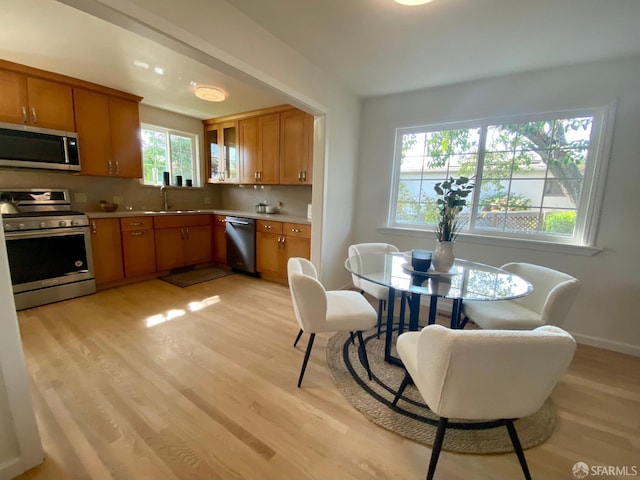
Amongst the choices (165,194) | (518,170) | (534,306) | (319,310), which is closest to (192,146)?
(165,194)

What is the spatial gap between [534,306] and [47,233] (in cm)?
452

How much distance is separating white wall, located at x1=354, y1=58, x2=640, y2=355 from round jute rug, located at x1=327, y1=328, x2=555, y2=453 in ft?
4.30

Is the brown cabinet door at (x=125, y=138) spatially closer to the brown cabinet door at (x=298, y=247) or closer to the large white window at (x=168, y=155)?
the large white window at (x=168, y=155)

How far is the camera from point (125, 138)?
3.53 metres

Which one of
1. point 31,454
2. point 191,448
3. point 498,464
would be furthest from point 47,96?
point 498,464

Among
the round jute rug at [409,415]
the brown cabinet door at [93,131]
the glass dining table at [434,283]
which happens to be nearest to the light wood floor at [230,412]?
the round jute rug at [409,415]

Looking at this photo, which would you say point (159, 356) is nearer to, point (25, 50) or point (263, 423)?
point (263, 423)

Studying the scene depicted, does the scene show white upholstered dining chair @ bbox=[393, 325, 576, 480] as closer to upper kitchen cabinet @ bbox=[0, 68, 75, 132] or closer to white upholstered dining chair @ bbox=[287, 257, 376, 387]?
white upholstered dining chair @ bbox=[287, 257, 376, 387]

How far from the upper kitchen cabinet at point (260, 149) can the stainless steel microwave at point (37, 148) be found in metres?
1.96

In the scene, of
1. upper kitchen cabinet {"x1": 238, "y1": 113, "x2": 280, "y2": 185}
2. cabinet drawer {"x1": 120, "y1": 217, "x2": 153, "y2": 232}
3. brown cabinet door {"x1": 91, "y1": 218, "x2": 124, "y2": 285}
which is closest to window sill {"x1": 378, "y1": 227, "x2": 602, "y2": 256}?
upper kitchen cabinet {"x1": 238, "y1": 113, "x2": 280, "y2": 185}

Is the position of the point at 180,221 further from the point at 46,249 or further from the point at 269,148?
the point at 269,148

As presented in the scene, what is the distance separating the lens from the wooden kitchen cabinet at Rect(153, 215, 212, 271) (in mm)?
3801

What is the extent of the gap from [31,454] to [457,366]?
186 centimetres

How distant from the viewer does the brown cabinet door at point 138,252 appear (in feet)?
11.4
